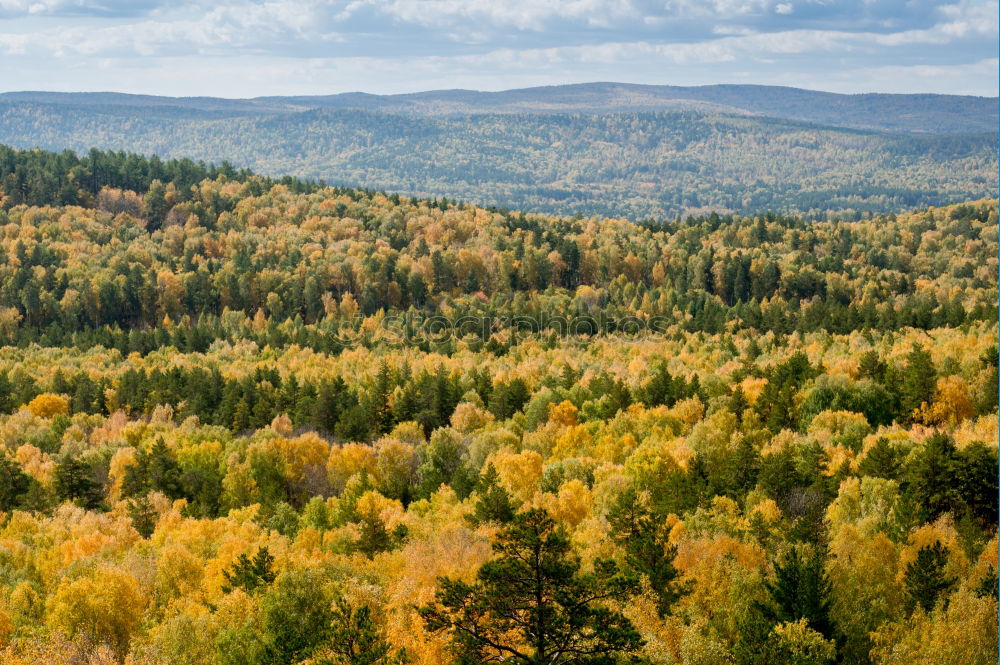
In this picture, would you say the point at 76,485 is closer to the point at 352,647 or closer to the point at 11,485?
the point at 11,485

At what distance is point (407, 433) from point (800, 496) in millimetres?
60357

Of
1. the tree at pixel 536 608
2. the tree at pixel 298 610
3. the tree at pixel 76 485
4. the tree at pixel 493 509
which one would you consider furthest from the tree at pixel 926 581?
Answer: the tree at pixel 76 485

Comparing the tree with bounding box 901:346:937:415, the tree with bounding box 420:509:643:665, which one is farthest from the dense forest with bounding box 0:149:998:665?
the tree with bounding box 901:346:937:415

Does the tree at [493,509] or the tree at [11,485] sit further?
the tree at [11,485]

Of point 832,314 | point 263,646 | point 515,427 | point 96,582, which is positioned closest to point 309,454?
point 515,427

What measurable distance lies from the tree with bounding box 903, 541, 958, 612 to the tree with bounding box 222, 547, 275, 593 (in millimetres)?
36887

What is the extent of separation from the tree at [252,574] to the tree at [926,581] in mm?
36887

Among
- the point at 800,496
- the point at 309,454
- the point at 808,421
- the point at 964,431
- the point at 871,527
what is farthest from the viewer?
the point at 309,454

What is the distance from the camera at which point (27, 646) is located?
2226 inches

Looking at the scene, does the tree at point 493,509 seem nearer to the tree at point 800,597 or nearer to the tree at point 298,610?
the tree at point 298,610

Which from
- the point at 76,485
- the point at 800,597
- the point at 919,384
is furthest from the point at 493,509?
the point at 919,384

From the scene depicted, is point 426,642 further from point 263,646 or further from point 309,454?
point 309,454

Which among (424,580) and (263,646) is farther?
(424,580)

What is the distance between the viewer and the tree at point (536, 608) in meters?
34.4
